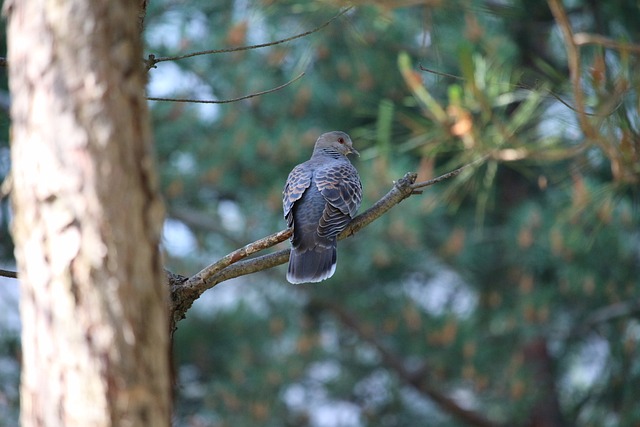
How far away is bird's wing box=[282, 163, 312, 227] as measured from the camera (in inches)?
173

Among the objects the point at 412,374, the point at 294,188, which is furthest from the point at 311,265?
the point at 412,374

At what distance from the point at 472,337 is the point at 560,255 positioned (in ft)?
3.26

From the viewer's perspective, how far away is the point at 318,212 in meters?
4.25

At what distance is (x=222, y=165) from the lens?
7.88m

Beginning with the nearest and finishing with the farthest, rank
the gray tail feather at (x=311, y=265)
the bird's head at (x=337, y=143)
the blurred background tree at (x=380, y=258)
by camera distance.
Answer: the gray tail feather at (x=311, y=265)
the bird's head at (x=337, y=143)
the blurred background tree at (x=380, y=258)

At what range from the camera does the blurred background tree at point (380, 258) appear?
7.31 m

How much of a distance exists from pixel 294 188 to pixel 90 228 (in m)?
2.81

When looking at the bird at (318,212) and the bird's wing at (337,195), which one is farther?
the bird's wing at (337,195)

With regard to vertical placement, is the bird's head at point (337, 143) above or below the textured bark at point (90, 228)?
above

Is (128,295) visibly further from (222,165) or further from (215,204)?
(215,204)

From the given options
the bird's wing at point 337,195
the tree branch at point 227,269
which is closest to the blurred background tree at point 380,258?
the bird's wing at point 337,195

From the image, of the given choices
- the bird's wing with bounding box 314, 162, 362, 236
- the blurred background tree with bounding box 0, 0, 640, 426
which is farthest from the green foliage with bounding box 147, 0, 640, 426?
the bird's wing with bounding box 314, 162, 362, 236

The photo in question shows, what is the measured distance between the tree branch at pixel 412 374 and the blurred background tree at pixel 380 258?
0.02m

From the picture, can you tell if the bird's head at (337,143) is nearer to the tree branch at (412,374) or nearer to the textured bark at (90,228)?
the tree branch at (412,374)
